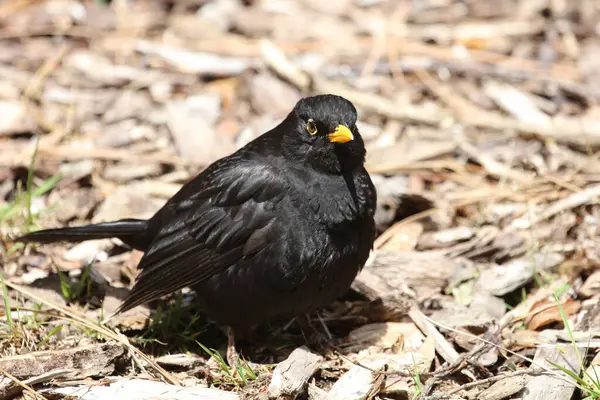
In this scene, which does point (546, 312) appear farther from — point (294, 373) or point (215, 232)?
point (215, 232)

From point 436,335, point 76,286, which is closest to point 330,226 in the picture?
point 436,335

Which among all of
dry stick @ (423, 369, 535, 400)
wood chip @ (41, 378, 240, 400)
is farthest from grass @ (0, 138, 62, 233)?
dry stick @ (423, 369, 535, 400)


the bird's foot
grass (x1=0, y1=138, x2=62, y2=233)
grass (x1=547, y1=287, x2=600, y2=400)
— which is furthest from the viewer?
grass (x1=0, y1=138, x2=62, y2=233)

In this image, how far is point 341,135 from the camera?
444 cm

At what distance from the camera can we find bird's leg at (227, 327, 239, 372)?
4.57 metres

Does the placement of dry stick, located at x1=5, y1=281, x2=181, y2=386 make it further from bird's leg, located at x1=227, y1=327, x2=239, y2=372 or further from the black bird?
bird's leg, located at x1=227, y1=327, x2=239, y2=372

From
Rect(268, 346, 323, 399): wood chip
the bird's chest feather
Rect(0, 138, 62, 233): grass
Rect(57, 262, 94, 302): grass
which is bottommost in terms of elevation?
Rect(268, 346, 323, 399): wood chip

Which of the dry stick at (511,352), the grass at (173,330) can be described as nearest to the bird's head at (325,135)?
the dry stick at (511,352)

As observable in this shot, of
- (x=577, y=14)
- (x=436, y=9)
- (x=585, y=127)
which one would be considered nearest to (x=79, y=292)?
(x=585, y=127)

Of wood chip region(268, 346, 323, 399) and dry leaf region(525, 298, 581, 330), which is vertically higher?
dry leaf region(525, 298, 581, 330)

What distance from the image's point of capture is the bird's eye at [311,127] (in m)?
4.57

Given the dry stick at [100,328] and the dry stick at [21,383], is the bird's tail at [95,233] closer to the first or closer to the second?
the dry stick at [100,328]

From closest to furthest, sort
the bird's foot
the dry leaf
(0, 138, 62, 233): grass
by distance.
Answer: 1. the bird's foot
2. the dry leaf
3. (0, 138, 62, 233): grass

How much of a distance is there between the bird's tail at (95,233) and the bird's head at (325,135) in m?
1.05
